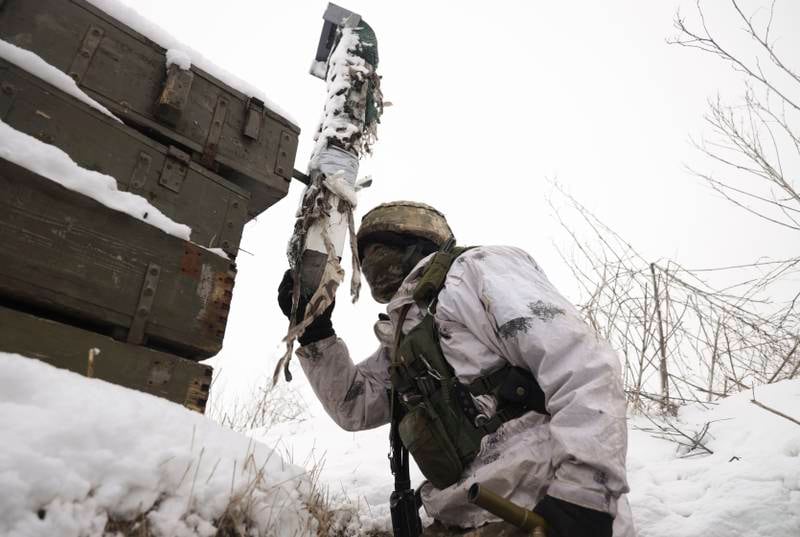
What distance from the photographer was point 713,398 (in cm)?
341

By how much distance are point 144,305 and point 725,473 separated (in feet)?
8.50

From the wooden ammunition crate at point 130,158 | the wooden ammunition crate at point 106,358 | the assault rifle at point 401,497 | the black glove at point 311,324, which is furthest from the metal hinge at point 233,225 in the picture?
the assault rifle at point 401,497

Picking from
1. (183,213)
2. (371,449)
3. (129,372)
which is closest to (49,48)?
(183,213)

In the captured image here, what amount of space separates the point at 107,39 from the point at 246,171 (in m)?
0.72

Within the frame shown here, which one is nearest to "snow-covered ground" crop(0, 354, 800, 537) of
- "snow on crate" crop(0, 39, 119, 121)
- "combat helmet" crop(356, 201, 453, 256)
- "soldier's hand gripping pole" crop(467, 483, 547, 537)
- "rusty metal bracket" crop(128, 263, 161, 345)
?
"rusty metal bracket" crop(128, 263, 161, 345)

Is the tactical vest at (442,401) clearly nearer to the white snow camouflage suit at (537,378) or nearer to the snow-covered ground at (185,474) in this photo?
the white snow camouflage suit at (537,378)

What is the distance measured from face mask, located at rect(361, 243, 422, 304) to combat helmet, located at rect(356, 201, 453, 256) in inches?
3.1

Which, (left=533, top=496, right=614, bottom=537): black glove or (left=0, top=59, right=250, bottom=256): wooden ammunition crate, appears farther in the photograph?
(left=0, top=59, right=250, bottom=256): wooden ammunition crate

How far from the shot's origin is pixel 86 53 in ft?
5.84

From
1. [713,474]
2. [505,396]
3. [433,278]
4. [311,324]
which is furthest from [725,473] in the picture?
[311,324]

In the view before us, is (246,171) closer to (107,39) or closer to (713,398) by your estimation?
(107,39)

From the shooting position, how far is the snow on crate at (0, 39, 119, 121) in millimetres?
1548

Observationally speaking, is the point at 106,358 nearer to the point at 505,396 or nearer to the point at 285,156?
the point at 285,156

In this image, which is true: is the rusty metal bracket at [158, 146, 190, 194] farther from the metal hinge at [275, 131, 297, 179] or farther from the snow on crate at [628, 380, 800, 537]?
the snow on crate at [628, 380, 800, 537]
